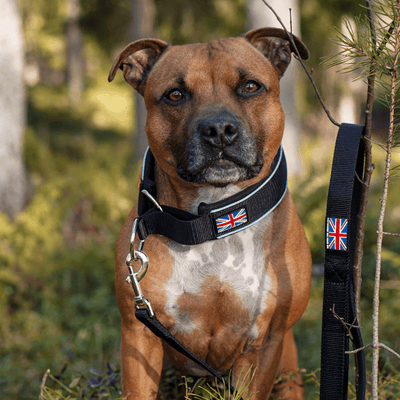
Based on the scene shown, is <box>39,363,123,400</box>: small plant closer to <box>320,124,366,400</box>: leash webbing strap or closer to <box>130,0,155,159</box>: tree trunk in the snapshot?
<box>320,124,366,400</box>: leash webbing strap

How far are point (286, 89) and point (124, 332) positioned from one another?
6.09 meters

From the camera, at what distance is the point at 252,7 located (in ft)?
22.8

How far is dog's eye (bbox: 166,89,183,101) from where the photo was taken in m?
2.52

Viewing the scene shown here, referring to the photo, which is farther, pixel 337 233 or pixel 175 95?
pixel 175 95

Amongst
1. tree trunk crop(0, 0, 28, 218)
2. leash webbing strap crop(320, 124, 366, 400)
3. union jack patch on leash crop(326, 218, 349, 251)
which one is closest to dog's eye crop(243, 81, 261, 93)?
leash webbing strap crop(320, 124, 366, 400)

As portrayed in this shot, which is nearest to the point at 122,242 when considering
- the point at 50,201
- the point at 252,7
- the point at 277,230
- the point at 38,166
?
the point at 277,230

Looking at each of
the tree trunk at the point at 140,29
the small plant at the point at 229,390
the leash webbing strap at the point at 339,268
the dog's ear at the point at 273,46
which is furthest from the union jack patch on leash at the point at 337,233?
the tree trunk at the point at 140,29

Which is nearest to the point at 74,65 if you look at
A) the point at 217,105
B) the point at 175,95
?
the point at 175,95

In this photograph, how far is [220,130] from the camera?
2207 millimetres

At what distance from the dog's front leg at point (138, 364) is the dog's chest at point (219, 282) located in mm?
181

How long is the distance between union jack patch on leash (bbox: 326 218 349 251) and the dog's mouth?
55cm

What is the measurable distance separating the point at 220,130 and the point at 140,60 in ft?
3.09

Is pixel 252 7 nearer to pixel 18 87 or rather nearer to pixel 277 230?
pixel 18 87

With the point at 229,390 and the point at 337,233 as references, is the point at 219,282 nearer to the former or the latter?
the point at 229,390
